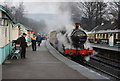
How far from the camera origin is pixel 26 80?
6.04 meters

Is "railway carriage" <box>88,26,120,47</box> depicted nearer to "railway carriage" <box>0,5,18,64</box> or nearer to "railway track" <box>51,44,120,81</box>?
"railway track" <box>51,44,120,81</box>

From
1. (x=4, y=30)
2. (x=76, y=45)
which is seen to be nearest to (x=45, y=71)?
(x=4, y=30)

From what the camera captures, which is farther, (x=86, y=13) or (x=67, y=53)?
(x=86, y=13)

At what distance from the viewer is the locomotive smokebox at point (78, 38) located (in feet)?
45.1

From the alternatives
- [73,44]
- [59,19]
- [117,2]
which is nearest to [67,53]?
[73,44]

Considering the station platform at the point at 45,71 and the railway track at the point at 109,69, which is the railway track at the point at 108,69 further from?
the station platform at the point at 45,71

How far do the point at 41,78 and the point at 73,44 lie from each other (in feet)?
25.5

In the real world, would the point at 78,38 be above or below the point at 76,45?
above

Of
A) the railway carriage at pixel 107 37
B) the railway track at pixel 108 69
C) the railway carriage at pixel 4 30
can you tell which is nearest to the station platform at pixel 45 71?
the railway carriage at pixel 4 30

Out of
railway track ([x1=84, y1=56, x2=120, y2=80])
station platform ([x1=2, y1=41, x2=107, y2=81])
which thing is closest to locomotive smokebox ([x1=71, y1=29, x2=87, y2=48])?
railway track ([x1=84, y1=56, x2=120, y2=80])

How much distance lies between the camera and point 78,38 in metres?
13.8

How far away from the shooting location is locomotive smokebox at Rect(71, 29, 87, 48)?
1376cm

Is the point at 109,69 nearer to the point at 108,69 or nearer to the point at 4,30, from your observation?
the point at 108,69

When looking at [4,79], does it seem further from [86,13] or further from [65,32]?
[86,13]
